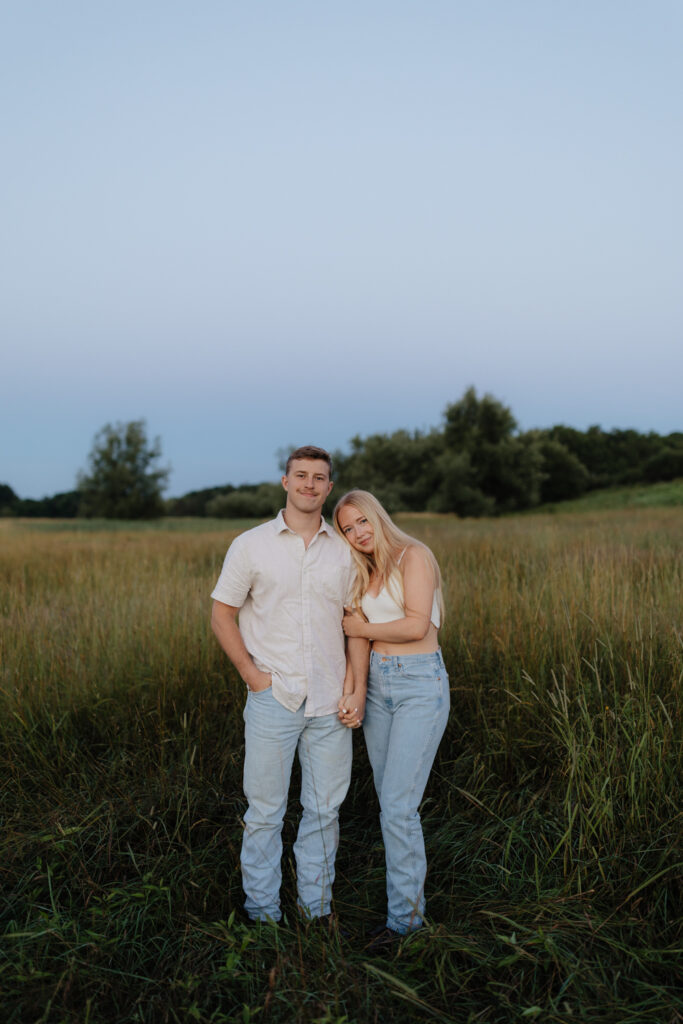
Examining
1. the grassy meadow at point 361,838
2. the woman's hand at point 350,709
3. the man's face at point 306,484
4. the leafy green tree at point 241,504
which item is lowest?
the grassy meadow at point 361,838

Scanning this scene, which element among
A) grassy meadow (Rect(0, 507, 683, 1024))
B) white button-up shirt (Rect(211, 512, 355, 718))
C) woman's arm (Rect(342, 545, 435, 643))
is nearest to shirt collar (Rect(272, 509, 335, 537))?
white button-up shirt (Rect(211, 512, 355, 718))

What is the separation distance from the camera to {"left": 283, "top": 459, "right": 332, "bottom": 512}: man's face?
261cm

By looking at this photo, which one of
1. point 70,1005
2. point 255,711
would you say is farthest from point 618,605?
point 70,1005

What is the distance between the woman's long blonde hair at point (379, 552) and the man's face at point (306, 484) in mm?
126

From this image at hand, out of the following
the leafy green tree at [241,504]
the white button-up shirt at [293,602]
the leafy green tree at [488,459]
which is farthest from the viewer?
the leafy green tree at [241,504]

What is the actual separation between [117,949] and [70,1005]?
23 centimetres

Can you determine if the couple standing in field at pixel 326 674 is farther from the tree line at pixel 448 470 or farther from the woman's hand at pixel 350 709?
the tree line at pixel 448 470

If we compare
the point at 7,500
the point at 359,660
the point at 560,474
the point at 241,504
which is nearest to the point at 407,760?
the point at 359,660

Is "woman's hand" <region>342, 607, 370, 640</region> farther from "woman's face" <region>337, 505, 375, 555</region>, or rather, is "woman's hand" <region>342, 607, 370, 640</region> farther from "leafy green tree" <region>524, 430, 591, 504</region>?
"leafy green tree" <region>524, 430, 591, 504</region>

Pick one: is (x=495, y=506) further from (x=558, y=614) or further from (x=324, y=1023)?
(x=324, y=1023)

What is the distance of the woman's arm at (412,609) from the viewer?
8.32ft

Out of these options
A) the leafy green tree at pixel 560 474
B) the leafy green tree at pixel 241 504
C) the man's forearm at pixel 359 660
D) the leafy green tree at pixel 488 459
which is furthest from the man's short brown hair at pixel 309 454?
the leafy green tree at pixel 560 474

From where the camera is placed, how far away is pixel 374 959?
220 centimetres

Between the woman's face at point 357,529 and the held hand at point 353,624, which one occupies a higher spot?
the woman's face at point 357,529
